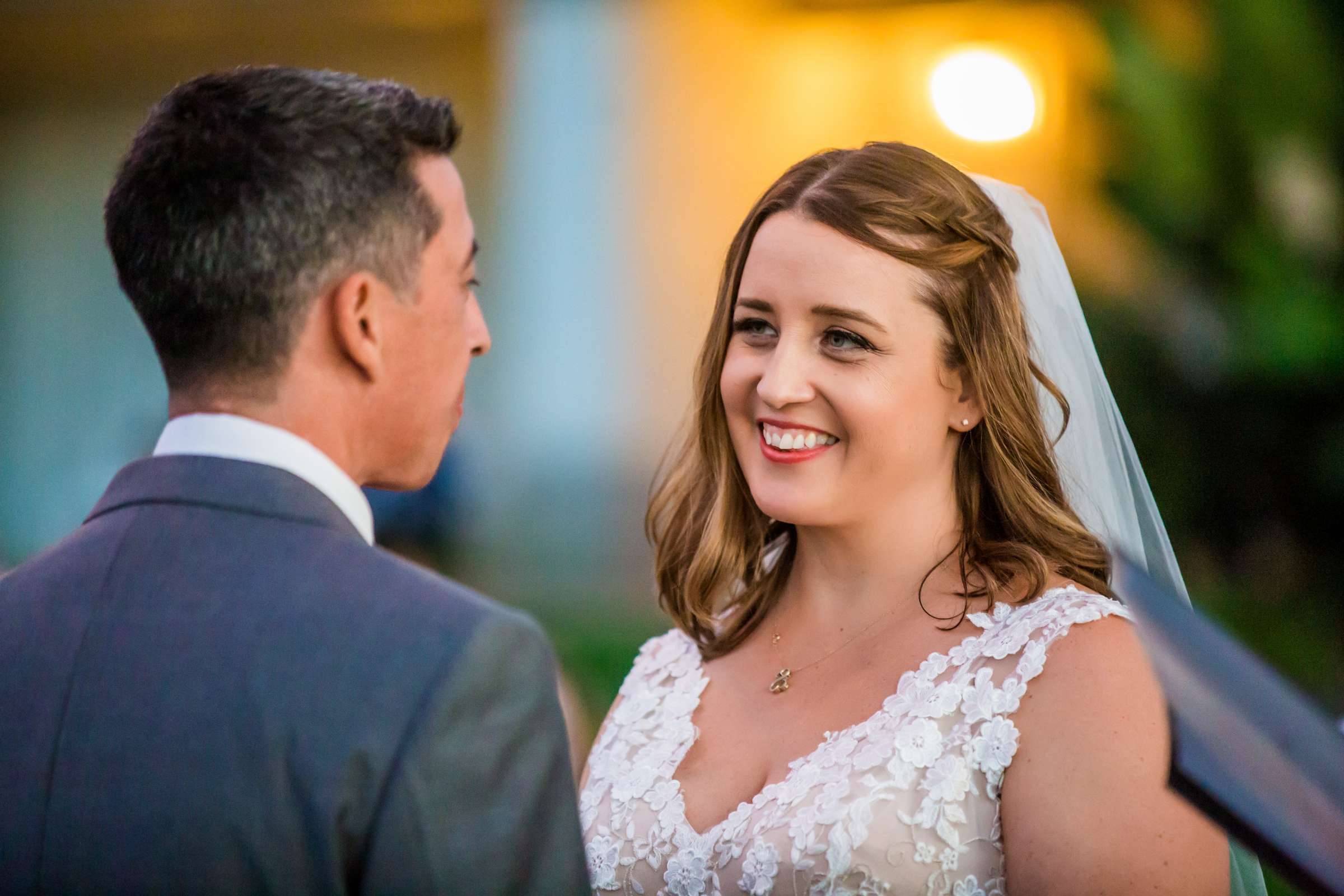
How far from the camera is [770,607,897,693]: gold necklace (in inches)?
105

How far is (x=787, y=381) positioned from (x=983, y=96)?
17.8 ft

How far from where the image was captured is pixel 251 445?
1.62 m

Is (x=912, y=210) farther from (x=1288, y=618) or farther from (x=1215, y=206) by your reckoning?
(x=1215, y=206)

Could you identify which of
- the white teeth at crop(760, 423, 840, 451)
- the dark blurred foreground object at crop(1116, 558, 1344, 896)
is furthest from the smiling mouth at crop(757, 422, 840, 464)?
the dark blurred foreground object at crop(1116, 558, 1344, 896)

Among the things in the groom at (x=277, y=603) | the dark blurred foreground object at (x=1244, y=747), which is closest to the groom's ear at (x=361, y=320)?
the groom at (x=277, y=603)

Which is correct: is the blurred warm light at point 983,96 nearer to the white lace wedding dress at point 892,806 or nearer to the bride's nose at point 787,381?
the bride's nose at point 787,381

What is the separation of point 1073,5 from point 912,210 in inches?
268

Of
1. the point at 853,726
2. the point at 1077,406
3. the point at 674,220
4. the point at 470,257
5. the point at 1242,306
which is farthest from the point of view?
the point at 674,220

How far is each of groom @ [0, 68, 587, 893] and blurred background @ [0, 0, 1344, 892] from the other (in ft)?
13.9

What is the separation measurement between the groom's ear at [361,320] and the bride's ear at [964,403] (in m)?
1.34

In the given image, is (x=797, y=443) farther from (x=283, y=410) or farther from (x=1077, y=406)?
(x=283, y=410)

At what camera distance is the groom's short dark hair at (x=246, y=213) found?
1594 mm

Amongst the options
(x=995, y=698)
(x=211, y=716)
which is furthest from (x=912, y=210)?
(x=211, y=716)

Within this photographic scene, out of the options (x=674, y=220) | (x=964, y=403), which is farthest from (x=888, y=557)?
(x=674, y=220)
